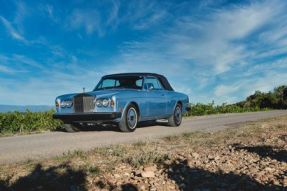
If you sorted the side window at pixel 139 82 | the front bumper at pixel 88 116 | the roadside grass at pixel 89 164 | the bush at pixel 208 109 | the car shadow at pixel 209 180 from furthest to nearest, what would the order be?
1. the bush at pixel 208 109
2. the side window at pixel 139 82
3. the front bumper at pixel 88 116
4. the roadside grass at pixel 89 164
5. the car shadow at pixel 209 180

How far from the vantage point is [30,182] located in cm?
595

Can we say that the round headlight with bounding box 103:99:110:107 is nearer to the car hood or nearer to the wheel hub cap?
the car hood

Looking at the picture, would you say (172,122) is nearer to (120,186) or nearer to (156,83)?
(156,83)

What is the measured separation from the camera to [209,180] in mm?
5973

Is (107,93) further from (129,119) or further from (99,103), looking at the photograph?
(129,119)

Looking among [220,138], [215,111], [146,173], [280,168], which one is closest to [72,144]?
[220,138]

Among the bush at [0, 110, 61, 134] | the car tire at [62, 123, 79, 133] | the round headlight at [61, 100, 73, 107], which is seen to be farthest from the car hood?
the bush at [0, 110, 61, 134]

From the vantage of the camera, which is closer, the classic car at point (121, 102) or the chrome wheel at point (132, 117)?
the classic car at point (121, 102)

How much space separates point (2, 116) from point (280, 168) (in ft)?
35.6

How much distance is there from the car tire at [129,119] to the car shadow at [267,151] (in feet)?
14.7

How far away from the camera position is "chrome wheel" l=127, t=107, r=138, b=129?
510 inches

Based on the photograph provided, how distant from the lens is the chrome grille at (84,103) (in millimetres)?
12758

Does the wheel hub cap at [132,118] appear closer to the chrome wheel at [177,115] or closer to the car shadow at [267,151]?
the chrome wheel at [177,115]

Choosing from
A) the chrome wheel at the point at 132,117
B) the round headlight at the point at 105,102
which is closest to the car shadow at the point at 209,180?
the round headlight at the point at 105,102
